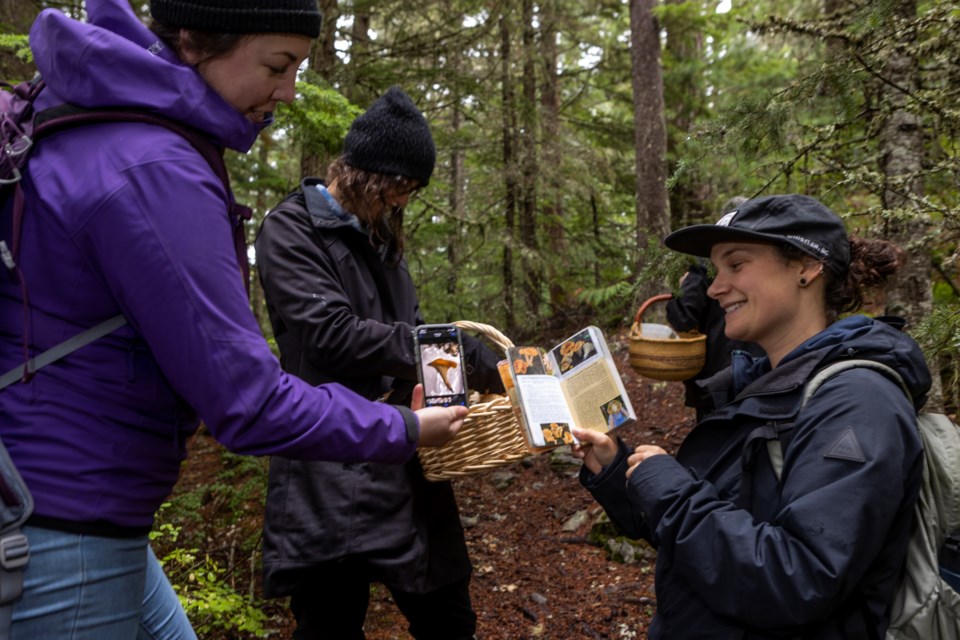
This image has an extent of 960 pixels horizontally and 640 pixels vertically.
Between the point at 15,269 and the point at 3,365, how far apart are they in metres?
0.22

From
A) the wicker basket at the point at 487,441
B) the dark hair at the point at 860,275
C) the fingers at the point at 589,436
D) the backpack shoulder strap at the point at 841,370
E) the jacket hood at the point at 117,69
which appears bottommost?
→ the wicker basket at the point at 487,441

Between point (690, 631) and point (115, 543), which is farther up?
A: point (115, 543)

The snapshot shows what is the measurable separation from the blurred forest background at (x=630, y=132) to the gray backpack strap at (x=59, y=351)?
2.68 m

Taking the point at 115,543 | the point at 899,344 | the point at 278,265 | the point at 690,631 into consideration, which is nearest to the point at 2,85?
the point at 278,265

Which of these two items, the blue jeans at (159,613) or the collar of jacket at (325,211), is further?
the collar of jacket at (325,211)

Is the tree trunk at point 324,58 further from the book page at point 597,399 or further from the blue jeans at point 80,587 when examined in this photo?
the blue jeans at point 80,587


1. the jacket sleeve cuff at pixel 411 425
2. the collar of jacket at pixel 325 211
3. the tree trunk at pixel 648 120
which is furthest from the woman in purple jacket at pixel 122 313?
the tree trunk at pixel 648 120

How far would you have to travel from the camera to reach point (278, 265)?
262cm

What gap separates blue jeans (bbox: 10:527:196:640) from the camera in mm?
1493

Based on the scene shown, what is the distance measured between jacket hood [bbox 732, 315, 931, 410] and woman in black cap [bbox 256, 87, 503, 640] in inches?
51.2

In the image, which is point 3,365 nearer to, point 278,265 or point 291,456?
point 291,456

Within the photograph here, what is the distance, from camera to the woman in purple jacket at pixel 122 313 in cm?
147

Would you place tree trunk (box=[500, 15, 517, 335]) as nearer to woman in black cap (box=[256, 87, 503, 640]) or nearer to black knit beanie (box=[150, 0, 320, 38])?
woman in black cap (box=[256, 87, 503, 640])

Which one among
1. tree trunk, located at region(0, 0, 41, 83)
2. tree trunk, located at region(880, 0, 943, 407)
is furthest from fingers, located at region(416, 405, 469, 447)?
tree trunk, located at region(0, 0, 41, 83)
